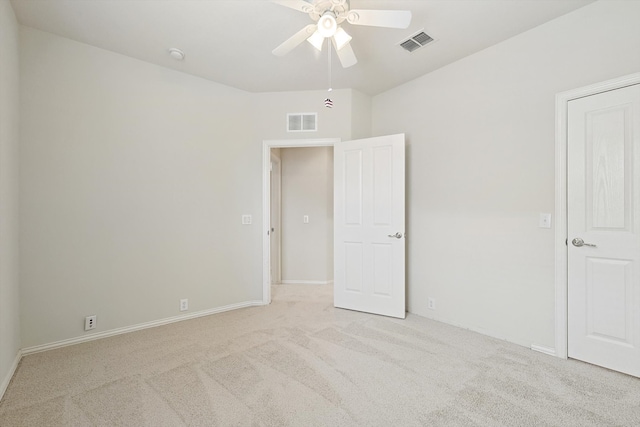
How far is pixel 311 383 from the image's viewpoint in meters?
1.98

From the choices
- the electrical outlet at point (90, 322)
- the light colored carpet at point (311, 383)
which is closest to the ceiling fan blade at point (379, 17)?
the light colored carpet at point (311, 383)

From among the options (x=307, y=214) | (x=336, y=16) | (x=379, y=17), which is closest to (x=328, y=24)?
(x=336, y=16)

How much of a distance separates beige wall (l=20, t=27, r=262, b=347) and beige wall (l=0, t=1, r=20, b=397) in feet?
0.40

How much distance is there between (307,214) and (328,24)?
3.36 metres

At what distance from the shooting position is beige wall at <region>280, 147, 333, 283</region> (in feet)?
16.4

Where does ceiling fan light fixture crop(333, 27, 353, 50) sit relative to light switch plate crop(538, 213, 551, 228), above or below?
above

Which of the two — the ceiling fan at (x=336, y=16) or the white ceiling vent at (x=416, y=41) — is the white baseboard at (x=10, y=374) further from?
the white ceiling vent at (x=416, y=41)

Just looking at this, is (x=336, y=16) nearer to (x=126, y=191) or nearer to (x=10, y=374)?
(x=126, y=191)

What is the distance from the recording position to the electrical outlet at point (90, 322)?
270cm

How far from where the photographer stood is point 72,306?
2.65m

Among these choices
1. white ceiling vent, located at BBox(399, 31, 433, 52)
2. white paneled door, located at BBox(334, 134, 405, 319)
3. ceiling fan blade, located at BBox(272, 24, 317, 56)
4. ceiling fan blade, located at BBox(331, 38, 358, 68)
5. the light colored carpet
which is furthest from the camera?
white paneled door, located at BBox(334, 134, 405, 319)

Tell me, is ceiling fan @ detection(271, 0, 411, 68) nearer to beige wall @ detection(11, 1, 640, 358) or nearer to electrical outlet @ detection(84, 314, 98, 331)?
beige wall @ detection(11, 1, 640, 358)

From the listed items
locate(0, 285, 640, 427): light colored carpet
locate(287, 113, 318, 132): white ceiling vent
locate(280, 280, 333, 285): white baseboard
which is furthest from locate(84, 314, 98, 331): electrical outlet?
locate(287, 113, 318, 132): white ceiling vent

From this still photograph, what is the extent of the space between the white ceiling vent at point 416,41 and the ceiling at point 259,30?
5 cm
